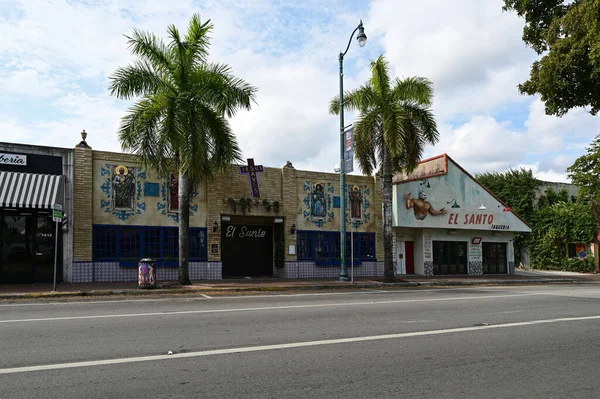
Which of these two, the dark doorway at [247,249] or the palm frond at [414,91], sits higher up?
the palm frond at [414,91]

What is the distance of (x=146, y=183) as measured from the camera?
69.8ft

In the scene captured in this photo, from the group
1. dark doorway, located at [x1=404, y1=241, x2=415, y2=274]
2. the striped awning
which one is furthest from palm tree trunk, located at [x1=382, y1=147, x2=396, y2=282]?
the striped awning

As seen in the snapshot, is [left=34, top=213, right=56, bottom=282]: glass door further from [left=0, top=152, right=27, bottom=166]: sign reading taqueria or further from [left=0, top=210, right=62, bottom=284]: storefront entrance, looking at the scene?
[left=0, top=152, right=27, bottom=166]: sign reading taqueria

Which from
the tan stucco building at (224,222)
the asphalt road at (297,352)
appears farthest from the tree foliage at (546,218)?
the asphalt road at (297,352)

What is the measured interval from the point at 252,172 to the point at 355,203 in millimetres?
6093

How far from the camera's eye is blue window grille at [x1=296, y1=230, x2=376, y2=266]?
963 inches

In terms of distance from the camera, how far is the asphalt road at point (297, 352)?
561 centimetres

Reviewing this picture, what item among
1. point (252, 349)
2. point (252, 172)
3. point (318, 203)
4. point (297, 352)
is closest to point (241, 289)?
point (252, 172)

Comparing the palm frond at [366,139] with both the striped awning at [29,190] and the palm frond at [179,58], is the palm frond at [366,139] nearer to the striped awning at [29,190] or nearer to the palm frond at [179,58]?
the palm frond at [179,58]

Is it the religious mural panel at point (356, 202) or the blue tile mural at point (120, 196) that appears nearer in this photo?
the blue tile mural at point (120, 196)

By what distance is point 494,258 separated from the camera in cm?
3092

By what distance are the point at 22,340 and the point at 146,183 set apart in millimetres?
13697

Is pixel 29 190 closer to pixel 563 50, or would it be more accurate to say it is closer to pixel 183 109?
pixel 183 109

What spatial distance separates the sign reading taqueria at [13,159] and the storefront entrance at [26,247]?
5.83 ft
